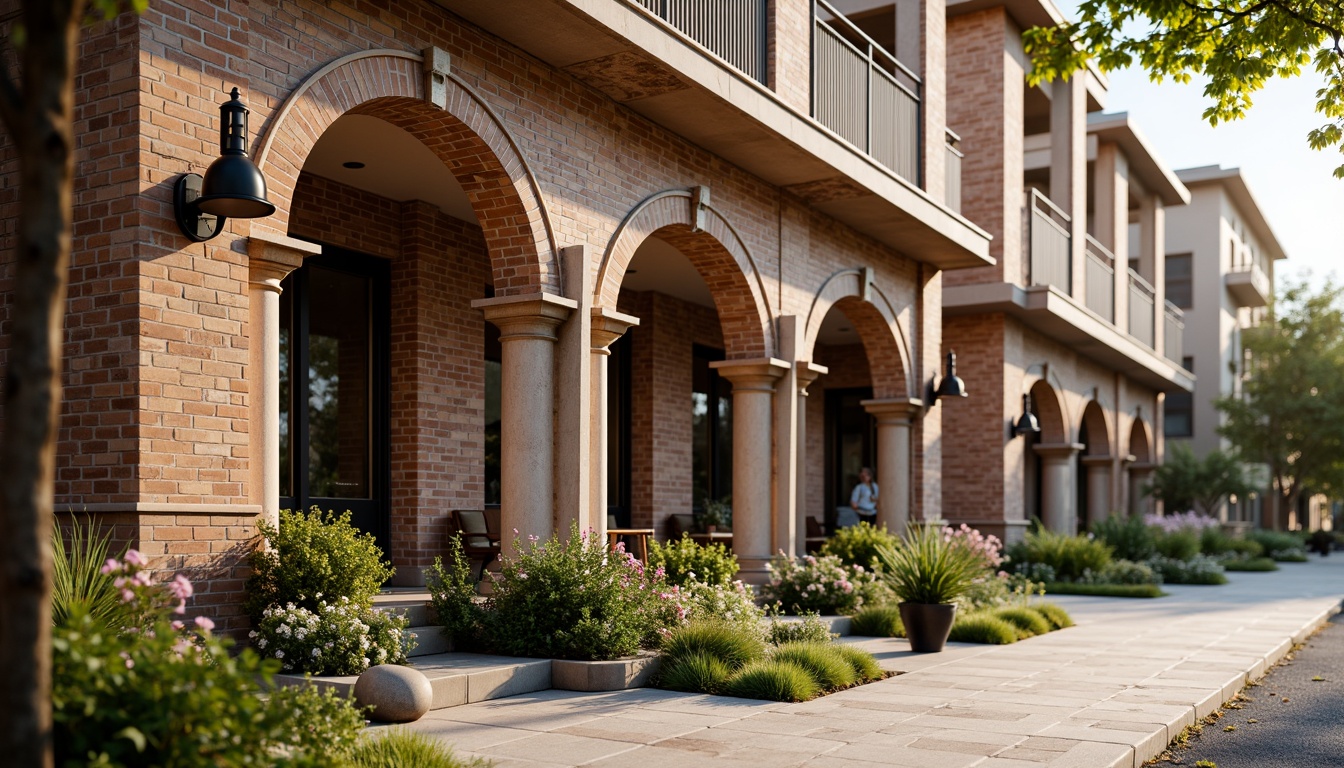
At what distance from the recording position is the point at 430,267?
37.6ft

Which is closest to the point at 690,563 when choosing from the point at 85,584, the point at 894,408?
the point at 85,584

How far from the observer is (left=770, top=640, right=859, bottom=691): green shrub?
7984 millimetres

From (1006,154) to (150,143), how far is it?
14898mm

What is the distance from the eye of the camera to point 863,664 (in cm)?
849

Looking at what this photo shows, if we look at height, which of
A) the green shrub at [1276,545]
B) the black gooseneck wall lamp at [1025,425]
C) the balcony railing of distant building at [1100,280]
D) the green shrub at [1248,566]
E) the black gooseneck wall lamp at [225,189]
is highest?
the balcony railing of distant building at [1100,280]

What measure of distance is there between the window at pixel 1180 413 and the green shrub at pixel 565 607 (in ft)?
115

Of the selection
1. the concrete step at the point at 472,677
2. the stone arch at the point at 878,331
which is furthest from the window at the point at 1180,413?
the concrete step at the point at 472,677

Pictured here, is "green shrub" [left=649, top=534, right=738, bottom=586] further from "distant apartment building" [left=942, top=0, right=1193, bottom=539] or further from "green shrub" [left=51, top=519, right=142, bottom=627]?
"distant apartment building" [left=942, top=0, right=1193, bottom=539]

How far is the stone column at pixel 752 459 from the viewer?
39.3 feet

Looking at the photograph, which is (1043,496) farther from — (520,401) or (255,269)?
(255,269)

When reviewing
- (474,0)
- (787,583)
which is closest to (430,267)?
(474,0)

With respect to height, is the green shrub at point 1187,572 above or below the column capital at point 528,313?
below

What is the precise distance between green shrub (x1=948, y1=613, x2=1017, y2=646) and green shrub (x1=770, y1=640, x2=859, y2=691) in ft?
9.97

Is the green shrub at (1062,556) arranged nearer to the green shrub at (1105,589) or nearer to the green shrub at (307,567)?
the green shrub at (1105,589)
